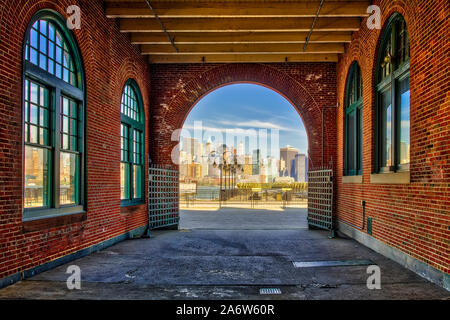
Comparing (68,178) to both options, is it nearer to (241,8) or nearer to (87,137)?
(87,137)

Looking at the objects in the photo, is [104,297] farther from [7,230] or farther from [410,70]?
[410,70]

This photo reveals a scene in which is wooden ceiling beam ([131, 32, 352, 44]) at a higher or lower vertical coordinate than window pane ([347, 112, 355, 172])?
higher

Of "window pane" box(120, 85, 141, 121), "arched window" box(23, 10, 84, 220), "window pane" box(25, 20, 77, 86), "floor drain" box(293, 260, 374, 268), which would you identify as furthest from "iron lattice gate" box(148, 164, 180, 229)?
"floor drain" box(293, 260, 374, 268)

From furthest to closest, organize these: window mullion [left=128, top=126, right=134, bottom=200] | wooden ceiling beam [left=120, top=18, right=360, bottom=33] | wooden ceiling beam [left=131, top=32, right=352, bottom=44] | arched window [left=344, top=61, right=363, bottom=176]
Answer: window mullion [left=128, top=126, right=134, bottom=200], wooden ceiling beam [left=131, top=32, right=352, bottom=44], arched window [left=344, top=61, right=363, bottom=176], wooden ceiling beam [left=120, top=18, right=360, bottom=33]

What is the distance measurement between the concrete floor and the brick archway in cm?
373

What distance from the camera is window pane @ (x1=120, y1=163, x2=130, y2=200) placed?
410 inches

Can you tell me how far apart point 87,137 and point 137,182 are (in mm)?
3796

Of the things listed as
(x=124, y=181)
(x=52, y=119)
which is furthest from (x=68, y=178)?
(x=124, y=181)

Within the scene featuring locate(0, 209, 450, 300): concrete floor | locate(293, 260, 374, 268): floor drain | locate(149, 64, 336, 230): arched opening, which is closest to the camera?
locate(0, 209, 450, 300): concrete floor

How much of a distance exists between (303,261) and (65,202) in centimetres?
501

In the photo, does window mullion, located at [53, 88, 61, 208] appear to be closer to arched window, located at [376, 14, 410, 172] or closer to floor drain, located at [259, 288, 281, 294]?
floor drain, located at [259, 288, 281, 294]

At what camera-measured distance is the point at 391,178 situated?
734 cm

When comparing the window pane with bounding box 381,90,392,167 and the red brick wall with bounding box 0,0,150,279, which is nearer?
the red brick wall with bounding box 0,0,150,279

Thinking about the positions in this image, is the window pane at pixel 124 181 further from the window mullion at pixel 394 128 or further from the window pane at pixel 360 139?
the window mullion at pixel 394 128
